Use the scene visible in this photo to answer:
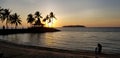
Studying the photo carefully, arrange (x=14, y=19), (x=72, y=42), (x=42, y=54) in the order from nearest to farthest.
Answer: (x=42, y=54) → (x=72, y=42) → (x=14, y=19)

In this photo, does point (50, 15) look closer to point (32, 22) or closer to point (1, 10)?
point (32, 22)

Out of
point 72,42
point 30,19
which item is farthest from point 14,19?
point 72,42

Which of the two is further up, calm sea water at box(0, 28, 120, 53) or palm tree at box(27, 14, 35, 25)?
palm tree at box(27, 14, 35, 25)

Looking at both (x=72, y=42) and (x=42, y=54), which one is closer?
(x=42, y=54)

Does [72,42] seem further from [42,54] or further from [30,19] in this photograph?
[30,19]

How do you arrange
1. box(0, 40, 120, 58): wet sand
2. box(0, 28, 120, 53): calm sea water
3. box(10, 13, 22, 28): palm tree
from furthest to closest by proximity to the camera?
box(10, 13, 22, 28): palm tree < box(0, 28, 120, 53): calm sea water < box(0, 40, 120, 58): wet sand

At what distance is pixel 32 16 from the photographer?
404 feet

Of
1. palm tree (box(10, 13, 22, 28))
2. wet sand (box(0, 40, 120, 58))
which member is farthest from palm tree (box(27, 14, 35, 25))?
wet sand (box(0, 40, 120, 58))

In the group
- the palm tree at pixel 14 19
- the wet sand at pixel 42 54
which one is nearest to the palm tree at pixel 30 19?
the palm tree at pixel 14 19

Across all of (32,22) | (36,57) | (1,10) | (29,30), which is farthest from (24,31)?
(36,57)

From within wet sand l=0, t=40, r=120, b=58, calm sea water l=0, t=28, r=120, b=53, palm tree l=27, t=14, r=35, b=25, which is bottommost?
calm sea water l=0, t=28, r=120, b=53

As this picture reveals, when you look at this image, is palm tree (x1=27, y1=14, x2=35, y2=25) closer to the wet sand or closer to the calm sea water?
the calm sea water

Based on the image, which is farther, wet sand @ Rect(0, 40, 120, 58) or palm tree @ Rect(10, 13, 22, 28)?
palm tree @ Rect(10, 13, 22, 28)

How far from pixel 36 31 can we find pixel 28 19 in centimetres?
1003
